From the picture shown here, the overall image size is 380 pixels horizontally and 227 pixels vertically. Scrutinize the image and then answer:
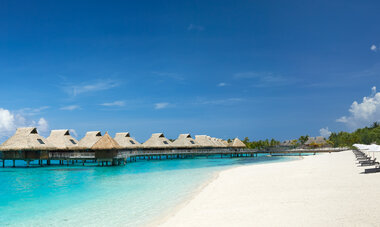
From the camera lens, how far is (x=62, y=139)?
35406 millimetres

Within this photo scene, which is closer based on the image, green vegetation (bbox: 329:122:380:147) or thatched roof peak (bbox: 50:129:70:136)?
thatched roof peak (bbox: 50:129:70:136)

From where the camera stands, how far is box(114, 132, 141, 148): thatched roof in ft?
139

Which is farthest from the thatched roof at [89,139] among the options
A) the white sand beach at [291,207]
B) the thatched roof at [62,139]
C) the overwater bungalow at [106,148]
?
the white sand beach at [291,207]

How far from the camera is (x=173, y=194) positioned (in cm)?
1180

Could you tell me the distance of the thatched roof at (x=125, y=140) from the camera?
42.3 m

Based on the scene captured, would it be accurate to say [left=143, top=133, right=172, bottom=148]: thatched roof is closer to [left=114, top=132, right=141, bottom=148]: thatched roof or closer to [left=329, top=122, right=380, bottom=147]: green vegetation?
[left=114, top=132, right=141, bottom=148]: thatched roof

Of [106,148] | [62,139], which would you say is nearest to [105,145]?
[106,148]

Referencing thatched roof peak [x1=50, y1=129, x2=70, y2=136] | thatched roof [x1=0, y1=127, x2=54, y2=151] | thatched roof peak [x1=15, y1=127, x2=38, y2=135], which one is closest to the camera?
thatched roof [x1=0, y1=127, x2=54, y2=151]

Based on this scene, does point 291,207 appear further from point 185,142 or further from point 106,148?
point 185,142

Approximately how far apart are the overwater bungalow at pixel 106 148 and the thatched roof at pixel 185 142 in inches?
702

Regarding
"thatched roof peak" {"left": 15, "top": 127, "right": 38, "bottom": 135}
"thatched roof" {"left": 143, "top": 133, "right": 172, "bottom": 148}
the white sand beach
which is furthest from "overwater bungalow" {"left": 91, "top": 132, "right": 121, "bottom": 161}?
the white sand beach

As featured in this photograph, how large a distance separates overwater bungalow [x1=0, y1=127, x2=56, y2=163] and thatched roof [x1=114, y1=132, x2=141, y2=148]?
1150 centimetres

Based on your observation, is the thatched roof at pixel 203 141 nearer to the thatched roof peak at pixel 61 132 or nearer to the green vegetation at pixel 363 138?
the thatched roof peak at pixel 61 132

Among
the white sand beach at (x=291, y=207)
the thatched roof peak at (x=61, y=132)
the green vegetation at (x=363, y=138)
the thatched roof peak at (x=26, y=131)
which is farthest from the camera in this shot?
the green vegetation at (x=363, y=138)
